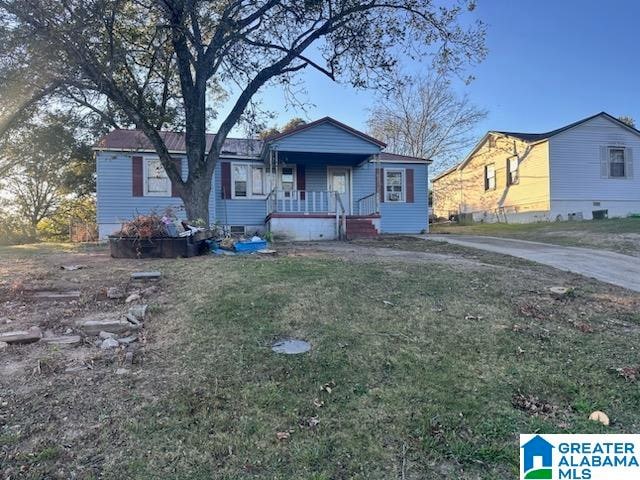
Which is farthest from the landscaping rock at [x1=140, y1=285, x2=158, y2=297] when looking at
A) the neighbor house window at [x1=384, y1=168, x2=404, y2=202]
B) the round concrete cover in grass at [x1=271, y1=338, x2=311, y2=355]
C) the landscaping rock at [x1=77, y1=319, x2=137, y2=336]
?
the neighbor house window at [x1=384, y1=168, x2=404, y2=202]

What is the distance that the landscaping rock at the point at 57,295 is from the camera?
207 inches

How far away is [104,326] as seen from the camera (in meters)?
4.34

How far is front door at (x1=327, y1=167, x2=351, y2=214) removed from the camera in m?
17.5

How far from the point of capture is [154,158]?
1572 centimetres

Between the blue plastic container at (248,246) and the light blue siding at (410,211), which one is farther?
the light blue siding at (410,211)

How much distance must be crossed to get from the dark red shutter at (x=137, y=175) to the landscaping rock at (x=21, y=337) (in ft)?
40.5

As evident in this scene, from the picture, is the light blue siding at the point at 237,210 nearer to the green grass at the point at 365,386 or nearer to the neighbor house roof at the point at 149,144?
the neighbor house roof at the point at 149,144

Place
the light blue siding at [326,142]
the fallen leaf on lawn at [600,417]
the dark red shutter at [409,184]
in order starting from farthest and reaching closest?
the dark red shutter at [409,184]
the light blue siding at [326,142]
the fallen leaf on lawn at [600,417]

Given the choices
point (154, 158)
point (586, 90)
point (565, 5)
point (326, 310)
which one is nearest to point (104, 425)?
point (326, 310)

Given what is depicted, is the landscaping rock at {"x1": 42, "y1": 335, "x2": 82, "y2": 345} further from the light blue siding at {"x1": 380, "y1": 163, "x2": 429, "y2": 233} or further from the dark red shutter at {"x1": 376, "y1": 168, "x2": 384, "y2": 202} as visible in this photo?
the light blue siding at {"x1": 380, "y1": 163, "x2": 429, "y2": 233}

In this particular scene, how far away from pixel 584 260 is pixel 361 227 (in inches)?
299

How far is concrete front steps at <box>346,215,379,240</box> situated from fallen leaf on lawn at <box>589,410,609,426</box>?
1204 cm

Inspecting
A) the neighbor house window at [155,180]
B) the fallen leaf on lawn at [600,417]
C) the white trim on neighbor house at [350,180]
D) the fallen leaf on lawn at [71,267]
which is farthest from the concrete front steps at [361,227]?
the fallen leaf on lawn at [600,417]

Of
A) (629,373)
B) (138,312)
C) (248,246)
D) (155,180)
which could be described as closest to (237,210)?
(155,180)
